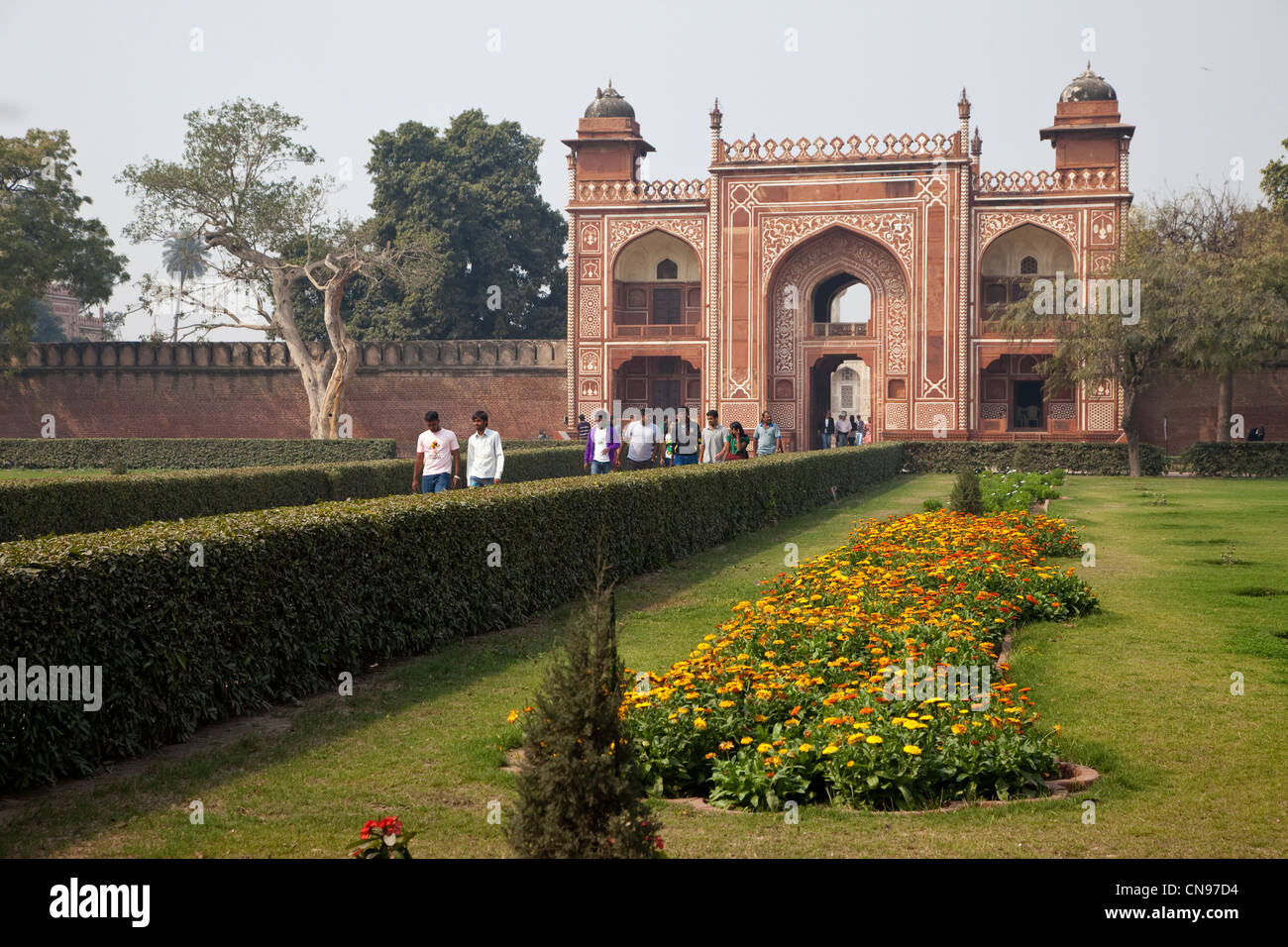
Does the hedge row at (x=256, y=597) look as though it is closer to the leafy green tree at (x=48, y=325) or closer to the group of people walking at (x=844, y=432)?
the group of people walking at (x=844, y=432)

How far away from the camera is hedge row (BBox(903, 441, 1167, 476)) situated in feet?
86.5

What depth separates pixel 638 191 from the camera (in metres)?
31.7

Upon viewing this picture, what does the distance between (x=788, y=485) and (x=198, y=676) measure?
10.9 metres

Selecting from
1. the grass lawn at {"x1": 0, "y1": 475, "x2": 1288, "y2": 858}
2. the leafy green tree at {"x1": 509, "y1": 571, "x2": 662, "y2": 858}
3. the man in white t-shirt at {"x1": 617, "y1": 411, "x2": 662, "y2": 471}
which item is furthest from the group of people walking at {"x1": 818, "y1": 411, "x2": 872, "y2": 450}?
the leafy green tree at {"x1": 509, "y1": 571, "x2": 662, "y2": 858}

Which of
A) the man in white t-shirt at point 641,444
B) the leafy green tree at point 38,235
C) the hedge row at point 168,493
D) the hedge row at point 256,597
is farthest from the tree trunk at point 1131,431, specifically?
the leafy green tree at point 38,235

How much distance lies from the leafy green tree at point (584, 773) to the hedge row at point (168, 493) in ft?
25.5

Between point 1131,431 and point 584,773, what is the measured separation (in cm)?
2527

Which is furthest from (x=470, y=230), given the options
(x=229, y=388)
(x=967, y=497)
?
(x=967, y=497)

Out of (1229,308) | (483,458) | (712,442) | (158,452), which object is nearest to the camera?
(483,458)

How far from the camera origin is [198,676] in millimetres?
4883

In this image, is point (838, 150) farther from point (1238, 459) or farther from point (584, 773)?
point (584, 773)
